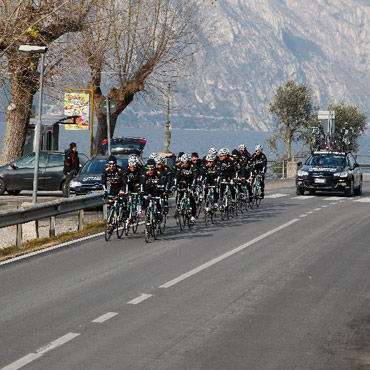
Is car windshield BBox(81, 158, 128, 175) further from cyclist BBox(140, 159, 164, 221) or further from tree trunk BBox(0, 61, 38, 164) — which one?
cyclist BBox(140, 159, 164, 221)

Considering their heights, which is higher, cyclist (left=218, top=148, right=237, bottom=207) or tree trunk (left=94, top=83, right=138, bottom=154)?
tree trunk (left=94, top=83, right=138, bottom=154)

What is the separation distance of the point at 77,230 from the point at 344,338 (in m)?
11.4

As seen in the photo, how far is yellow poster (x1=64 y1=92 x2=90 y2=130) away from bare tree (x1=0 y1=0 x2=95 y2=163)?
4.49 meters

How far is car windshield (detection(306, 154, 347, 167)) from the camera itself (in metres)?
34.8

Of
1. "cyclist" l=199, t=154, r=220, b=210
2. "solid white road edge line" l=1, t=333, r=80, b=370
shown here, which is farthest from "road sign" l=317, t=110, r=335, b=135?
"solid white road edge line" l=1, t=333, r=80, b=370

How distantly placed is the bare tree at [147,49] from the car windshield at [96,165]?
11.0m

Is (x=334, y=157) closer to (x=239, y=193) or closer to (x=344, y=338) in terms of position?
(x=239, y=193)

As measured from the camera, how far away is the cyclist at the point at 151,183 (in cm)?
1878

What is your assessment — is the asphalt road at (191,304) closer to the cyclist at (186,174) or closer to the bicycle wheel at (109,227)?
the bicycle wheel at (109,227)

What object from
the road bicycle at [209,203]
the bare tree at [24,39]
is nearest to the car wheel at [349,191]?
the bare tree at [24,39]

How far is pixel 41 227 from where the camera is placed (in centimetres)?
2141

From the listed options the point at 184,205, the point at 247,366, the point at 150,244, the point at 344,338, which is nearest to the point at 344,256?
Answer: the point at 150,244

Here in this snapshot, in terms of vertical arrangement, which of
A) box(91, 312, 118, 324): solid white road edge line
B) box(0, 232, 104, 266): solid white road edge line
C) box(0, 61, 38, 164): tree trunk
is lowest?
box(0, 232, 104, 266): solid white road edge line

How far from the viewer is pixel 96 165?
28.2 m
